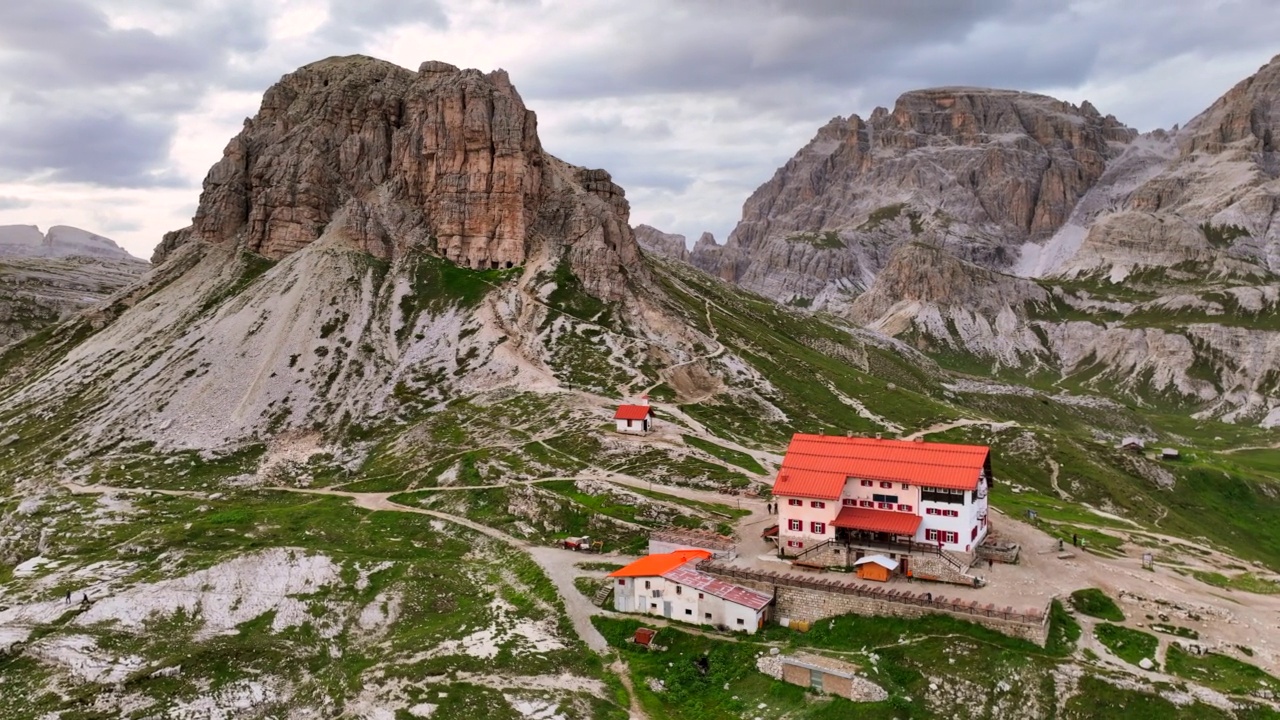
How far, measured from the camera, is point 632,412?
11550 centimetres

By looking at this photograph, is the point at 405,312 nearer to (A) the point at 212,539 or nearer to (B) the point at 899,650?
(A) the point at 212,539

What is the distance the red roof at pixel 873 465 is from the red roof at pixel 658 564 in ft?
31.1

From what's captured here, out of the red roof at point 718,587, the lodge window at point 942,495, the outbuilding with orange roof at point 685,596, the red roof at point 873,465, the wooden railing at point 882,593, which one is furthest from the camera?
the red roof at point 873,465

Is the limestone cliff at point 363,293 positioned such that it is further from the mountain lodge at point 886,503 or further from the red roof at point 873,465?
the mountain lodge at point 886,503

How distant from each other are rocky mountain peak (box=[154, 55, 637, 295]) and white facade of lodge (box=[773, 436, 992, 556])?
10051 centimetres

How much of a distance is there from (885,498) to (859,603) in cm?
1387

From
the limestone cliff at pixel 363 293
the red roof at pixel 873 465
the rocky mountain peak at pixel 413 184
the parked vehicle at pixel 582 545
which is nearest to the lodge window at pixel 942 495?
the red roof at pixel 873 465

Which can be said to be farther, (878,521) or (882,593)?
(878,521)

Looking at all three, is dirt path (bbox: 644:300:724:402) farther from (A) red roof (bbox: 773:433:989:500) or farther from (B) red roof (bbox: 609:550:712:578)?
(B) red roof (bbox: 609:550:712:578)

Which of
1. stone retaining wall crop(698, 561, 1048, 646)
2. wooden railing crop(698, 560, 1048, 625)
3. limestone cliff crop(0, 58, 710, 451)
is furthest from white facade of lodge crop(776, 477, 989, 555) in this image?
limestone cliff crop(0, 58, 710, 451)

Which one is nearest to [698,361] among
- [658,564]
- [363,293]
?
[363,293]

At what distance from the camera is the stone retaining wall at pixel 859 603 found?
188 feet

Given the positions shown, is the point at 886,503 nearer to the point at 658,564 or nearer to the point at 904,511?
the point at 904,511

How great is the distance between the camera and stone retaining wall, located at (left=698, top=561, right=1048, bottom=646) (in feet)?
188
